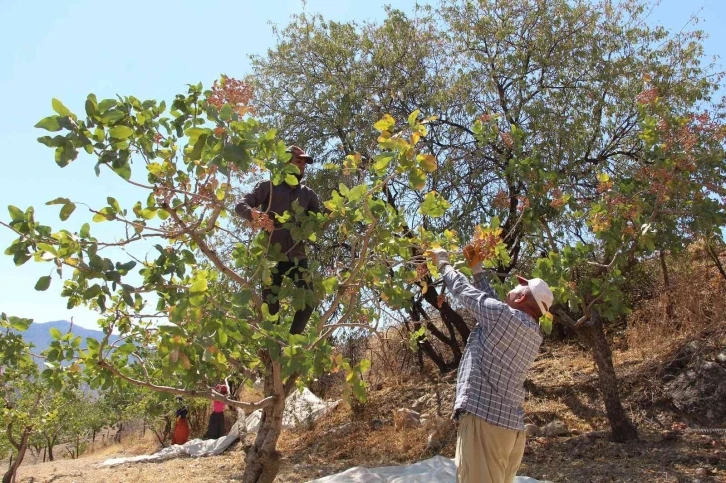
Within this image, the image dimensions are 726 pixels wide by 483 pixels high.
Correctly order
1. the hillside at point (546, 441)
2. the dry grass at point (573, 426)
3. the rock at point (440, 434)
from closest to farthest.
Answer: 1. the hillside at point (546, 441)
2. the dry grass at point (573, 426)
3. the rock at point (440, 434)

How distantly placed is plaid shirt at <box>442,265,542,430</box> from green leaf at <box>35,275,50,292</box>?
5.21ft

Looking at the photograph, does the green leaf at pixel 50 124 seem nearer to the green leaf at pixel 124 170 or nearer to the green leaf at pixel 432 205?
the green leaf at pixel 124 170

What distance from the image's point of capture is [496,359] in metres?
2.71

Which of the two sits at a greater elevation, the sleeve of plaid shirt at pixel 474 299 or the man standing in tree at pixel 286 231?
the man standing in tree at pixel 286 231

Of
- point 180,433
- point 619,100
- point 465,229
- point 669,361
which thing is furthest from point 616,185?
point 180,433

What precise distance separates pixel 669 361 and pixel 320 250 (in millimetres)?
4440

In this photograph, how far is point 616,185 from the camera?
5445mm

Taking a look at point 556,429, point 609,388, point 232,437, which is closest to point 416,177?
point 609,388

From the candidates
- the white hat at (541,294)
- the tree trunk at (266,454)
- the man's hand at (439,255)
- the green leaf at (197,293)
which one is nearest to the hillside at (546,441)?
the tree trunk at (266,454)

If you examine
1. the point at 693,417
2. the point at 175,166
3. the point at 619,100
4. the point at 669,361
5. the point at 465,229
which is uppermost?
the point at 619,100

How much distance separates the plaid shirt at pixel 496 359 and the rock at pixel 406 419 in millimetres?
5538

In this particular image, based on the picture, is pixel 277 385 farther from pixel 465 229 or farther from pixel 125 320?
pixel 465 229

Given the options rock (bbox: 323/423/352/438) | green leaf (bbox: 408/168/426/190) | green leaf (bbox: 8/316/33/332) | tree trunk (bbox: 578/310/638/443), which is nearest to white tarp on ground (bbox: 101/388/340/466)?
rock (bbox: 323/423/352/438)

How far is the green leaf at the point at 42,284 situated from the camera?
89.2 inches
